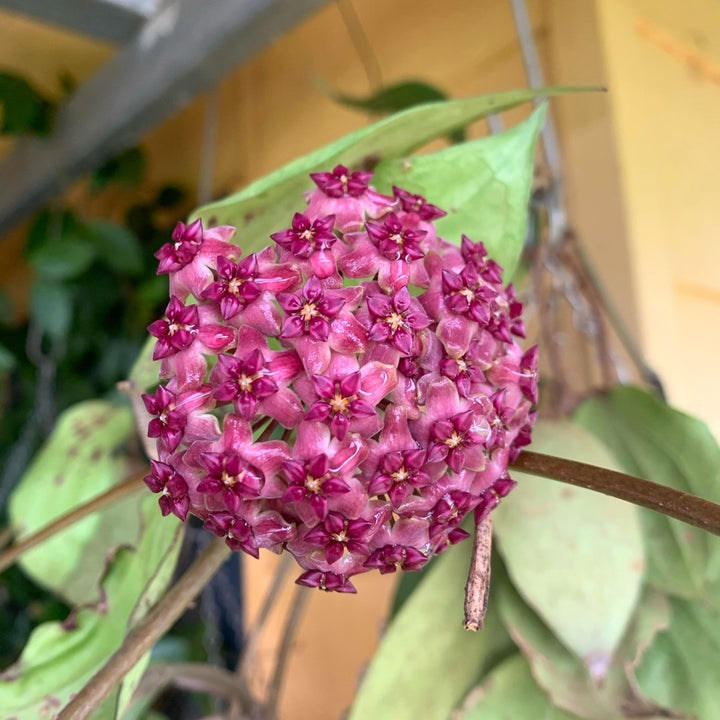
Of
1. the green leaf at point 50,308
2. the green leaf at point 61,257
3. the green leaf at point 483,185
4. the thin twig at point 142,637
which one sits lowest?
the thin twig at point 142,637

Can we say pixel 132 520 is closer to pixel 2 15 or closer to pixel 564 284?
pixel 564 284

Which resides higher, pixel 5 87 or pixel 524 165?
pixel 5 87

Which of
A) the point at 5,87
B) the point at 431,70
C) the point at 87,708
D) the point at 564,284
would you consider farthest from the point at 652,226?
the point at 5,87

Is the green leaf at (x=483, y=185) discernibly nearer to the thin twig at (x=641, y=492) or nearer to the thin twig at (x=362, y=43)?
the thin twig at (x=641, y=492)

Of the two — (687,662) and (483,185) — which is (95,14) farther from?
(687,662)

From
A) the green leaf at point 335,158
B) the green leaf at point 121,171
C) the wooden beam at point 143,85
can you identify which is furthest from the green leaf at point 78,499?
the green leaf at point 121,171

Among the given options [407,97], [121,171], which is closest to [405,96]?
[407,97]
